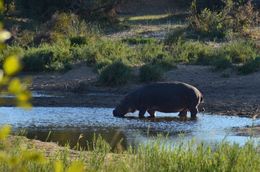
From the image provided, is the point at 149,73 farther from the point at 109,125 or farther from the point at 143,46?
the point at 109,125

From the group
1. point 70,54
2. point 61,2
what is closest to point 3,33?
point 70,54

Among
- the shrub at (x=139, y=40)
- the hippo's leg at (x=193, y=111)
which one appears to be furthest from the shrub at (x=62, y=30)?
the hippo's leg at (x=193, y=111)

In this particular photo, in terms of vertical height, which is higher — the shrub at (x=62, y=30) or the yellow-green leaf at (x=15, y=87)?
the yellow-green leaf at (x=15, y=87)

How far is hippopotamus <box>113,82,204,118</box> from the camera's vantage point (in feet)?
50.0

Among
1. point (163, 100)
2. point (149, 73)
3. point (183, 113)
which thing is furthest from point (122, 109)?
point (149, 73)

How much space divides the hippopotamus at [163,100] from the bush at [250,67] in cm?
404

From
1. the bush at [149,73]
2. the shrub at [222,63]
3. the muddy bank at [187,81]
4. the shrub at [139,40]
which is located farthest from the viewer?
the shrub at [139,40]

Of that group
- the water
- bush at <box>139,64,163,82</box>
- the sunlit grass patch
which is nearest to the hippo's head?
the water

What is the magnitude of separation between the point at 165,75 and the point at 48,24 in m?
7.32

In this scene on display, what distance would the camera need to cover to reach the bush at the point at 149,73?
62.2 feet

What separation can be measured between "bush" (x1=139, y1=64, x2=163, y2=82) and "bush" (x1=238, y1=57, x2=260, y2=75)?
1969 mm

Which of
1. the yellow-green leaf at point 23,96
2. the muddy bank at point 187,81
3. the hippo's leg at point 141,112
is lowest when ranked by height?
the muddy bank at point 187,81

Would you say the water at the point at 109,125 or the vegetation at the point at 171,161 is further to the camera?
the water at the point at 109,125

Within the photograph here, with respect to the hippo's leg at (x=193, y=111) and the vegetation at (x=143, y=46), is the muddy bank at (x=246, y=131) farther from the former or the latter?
the vegetation at (x=143, y=46)
